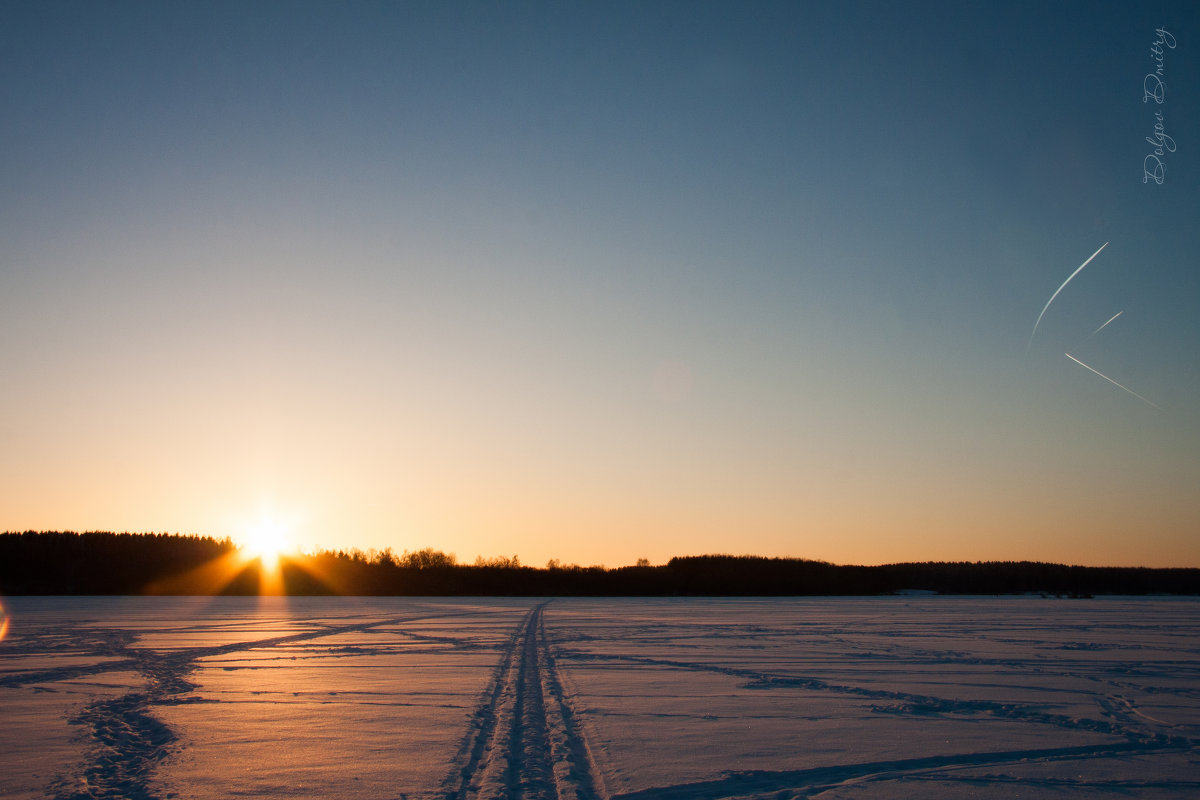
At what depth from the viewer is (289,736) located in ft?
23.3

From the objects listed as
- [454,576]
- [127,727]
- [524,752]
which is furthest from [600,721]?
[454,576]

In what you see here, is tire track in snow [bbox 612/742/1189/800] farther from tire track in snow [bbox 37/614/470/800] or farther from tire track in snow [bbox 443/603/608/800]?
tire track in snow [bbox 37/614/470/800]

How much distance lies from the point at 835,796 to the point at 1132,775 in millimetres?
2310

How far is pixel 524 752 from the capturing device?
621cm

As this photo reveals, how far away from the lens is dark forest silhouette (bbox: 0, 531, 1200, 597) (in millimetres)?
75125

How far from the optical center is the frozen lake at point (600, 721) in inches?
215

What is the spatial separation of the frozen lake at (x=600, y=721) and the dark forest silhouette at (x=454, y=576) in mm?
63475

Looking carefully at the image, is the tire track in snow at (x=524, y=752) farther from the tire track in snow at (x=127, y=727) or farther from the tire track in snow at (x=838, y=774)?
the tire track in snow at (x=127, y=727)

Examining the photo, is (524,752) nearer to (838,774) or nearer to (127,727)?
(838,774)

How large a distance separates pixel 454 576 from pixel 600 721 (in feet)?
253

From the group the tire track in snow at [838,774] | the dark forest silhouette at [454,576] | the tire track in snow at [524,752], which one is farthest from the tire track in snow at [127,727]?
the dark forest silhouette at [454,576]

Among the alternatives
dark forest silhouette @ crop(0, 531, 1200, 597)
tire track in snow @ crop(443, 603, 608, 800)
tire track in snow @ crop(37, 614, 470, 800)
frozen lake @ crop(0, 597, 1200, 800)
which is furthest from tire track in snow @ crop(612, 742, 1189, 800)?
dark forest silhouette @ crop(0, 531, 1200, 597)

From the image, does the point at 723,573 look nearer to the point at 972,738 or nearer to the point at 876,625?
the point at 876,625

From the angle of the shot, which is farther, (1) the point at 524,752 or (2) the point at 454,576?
(2) the point at 454,576
